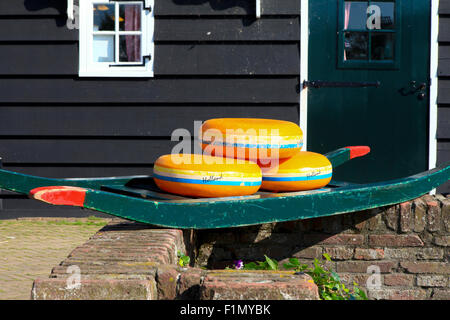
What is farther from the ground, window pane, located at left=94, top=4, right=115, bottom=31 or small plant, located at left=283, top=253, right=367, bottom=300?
window pane, located at left=94, top=4, right=115, bottom=31

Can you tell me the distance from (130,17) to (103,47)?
372mm

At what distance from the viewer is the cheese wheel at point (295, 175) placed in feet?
11.7

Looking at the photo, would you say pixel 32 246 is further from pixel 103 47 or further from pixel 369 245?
pixel 369 245

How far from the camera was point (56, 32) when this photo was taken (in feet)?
19.8

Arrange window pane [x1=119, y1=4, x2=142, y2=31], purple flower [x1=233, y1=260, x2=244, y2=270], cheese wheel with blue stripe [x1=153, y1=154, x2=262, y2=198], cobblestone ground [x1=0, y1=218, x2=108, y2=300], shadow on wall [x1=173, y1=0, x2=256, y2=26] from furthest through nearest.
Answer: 1. window pane [x1=119, y1=4, x2=142, y2=31]
2. shadow on wall [x1=173, y1=0, x2=256, y2=26]
3. cobblestone ground [x1=0, y1=218, x2=108, y2=300]
4. purple flower [x1=233, y1=260, x2=244, y2=270]
5. cheese wheel with blue stripe [x1=153, y1=154, x2=262, y2=198]

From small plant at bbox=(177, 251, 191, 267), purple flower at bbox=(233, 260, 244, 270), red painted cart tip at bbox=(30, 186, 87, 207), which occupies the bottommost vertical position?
purple flower at bbox=(233, 260, 244, 270)

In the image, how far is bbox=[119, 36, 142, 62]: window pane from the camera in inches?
240

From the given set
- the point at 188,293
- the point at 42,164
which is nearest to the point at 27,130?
the point at 42,164

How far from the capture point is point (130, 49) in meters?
6.11

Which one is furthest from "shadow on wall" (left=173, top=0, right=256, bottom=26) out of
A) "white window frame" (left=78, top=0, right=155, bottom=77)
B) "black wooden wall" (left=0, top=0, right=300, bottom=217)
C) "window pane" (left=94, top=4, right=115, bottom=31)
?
"window pane" (left=94, top=4, right=115, bottom=31)

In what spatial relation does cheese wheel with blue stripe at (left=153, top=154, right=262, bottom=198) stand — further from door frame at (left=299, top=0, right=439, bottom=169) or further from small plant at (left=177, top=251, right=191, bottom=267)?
door frame at (left=299, top=0, right=439, bottom=169)

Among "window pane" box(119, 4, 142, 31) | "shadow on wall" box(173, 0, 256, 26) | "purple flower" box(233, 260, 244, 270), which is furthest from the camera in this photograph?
"window pane" box(119, 4, 142, 31)

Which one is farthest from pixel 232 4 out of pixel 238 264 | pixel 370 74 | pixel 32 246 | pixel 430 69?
pixel 238 264
